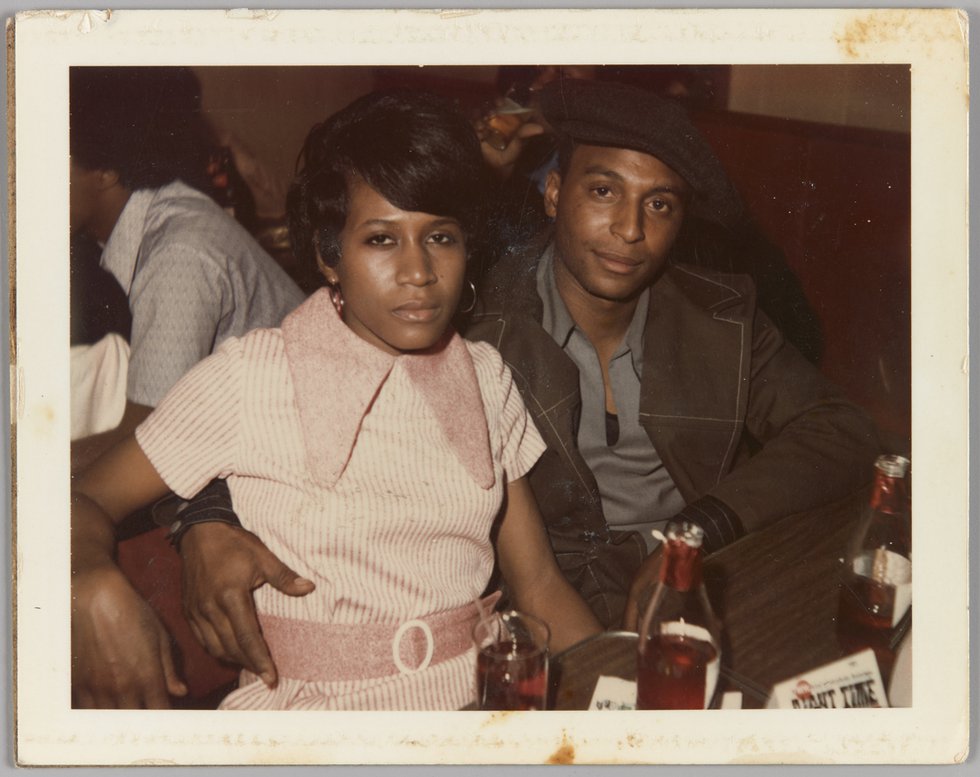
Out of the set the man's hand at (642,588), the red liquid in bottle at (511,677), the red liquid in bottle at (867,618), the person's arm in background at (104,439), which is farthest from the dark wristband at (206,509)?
the red liquid in bottle at (867,618)

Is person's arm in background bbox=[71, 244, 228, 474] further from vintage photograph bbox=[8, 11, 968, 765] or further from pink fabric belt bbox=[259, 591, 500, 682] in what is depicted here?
pink fabric belt bbox=[259, 591, 500, 682]

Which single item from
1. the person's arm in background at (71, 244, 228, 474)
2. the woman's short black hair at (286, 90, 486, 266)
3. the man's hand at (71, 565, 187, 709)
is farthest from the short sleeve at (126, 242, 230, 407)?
the man's hand at (71, 565, 187, 709)

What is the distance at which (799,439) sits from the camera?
3.93ft

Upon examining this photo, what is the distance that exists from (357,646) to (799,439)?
0.60 m

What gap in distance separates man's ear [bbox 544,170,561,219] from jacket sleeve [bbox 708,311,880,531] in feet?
0.99

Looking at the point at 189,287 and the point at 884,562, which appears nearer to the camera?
the point at 189,287

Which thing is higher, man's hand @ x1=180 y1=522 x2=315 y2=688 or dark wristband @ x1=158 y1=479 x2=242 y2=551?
dark wristband @ x1=158 y1=479 x2=242 y2=551

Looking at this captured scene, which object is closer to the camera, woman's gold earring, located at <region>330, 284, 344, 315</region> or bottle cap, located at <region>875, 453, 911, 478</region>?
woman's gold earring, located at <region>330, 284, 344, 315</region>

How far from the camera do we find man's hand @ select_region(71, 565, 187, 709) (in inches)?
44.6

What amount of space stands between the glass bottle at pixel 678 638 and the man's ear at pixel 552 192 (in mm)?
406

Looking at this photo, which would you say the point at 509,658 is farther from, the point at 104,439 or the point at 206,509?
the point at 104,439

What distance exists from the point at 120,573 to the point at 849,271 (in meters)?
0.96

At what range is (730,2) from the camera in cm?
116

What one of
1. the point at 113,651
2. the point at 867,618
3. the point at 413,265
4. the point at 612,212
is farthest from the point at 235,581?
the point at 867,618
